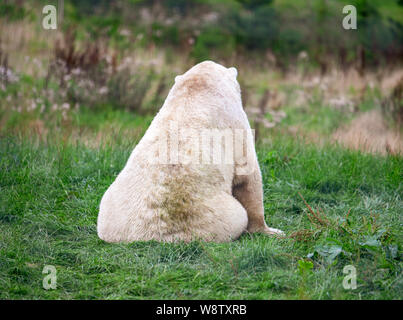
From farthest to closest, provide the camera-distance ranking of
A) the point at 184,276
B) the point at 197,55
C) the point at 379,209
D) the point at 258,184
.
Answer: the point at 197,55 < the point at 379,209 < the point at 258,184 < the point at 184,276

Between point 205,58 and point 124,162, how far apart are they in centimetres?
728

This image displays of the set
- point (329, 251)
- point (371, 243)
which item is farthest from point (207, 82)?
point (371, 243)

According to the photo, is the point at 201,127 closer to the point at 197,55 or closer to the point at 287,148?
the point at 287,148

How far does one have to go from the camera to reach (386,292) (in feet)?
11.6

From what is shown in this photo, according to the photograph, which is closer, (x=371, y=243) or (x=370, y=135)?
(x=371, y=243)

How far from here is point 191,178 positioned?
13.6 ft

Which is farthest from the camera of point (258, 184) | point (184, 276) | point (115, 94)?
point (115, 94)

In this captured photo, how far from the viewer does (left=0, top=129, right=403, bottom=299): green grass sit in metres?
3.69

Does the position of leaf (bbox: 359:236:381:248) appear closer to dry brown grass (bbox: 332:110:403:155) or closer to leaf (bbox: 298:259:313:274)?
leaf (bbox: 298:259:313:274)

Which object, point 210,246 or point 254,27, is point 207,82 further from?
point 254,27

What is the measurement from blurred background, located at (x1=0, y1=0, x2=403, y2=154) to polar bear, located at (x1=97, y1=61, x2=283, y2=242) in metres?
3.03

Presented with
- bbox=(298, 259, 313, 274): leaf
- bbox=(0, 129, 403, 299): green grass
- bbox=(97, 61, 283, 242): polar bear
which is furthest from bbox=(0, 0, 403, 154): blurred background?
bbox=(298, 259, 313, 274): leaf
